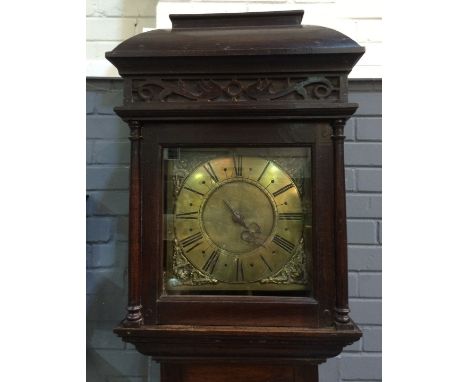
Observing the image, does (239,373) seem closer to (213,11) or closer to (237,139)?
(237,139)

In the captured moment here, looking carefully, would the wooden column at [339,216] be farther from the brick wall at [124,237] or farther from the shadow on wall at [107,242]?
the shadow on wall at [107,242]

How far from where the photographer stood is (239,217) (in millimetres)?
713

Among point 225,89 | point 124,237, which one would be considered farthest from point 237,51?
point 124,237

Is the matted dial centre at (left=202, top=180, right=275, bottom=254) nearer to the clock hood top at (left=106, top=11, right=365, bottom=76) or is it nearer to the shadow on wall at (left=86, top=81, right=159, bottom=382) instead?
the clock hood top at (left=106, top=11, right=365, bottom=76)

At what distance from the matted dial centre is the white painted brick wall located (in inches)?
21.0

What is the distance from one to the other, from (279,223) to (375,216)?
41 centimetres

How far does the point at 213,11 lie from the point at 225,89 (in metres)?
0.40

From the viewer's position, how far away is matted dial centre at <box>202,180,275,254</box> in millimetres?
712

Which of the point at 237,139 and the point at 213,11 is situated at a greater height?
the point at 213,11

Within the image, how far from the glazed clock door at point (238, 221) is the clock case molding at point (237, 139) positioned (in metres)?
0.02

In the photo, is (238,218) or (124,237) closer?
A: (238,218)

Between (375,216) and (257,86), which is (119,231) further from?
(375,216)

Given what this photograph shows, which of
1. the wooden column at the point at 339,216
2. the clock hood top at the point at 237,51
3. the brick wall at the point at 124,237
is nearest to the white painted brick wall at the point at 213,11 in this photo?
the brick wall at the point at 124,237

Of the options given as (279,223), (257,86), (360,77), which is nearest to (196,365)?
(279,223)
